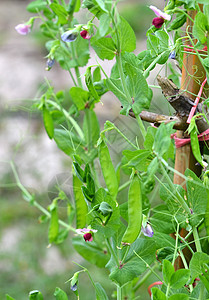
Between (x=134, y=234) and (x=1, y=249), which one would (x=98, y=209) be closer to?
(x=134, y=234)

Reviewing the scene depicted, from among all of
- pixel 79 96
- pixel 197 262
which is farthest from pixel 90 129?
pixel 197 262

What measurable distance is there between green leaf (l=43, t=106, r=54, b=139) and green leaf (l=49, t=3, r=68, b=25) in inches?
4.6

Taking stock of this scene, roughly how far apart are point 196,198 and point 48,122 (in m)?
0.25

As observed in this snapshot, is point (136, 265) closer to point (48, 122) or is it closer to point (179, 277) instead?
point (179, 277)

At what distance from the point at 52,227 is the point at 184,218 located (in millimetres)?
243

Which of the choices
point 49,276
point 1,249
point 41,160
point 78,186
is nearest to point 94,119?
point 78,186

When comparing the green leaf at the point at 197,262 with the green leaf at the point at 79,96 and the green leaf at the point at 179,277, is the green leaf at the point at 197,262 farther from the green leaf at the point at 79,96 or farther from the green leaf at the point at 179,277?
the green leaf at the point at 79,96

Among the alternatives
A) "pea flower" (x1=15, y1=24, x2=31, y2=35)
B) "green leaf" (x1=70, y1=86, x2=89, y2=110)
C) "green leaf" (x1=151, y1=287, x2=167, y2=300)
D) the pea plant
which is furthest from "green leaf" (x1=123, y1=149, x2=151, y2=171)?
"pea flower" (x1=15, y1=24, x2=31, y2=35)

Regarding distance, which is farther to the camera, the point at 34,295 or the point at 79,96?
the point at 79,96

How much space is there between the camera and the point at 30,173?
1750 millimetres

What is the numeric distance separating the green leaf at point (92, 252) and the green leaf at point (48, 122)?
0.15 metres

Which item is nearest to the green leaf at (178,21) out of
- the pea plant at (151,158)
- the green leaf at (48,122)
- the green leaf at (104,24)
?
the pea plant at (151,158)

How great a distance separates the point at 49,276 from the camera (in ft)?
5.15

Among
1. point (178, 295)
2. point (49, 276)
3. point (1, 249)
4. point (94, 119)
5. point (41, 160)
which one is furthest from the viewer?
point (41, 160)
